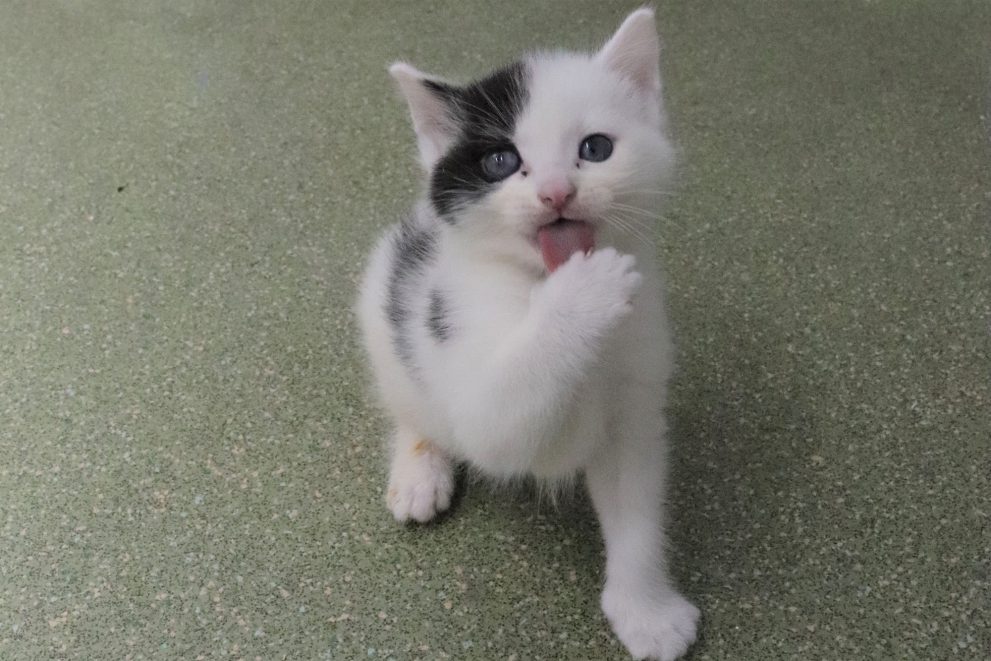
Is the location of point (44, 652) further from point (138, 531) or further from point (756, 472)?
point (756, 472)

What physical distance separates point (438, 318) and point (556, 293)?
0.21 m

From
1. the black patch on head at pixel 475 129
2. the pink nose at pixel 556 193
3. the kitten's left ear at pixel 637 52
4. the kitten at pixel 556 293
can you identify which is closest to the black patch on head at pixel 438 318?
the kitten at pixel 556 293

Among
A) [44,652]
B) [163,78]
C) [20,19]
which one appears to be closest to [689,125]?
[163,78]

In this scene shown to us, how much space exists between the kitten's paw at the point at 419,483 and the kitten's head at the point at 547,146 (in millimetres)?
455

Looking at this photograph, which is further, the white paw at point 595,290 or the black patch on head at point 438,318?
Result: the black patch on head at point 438,318

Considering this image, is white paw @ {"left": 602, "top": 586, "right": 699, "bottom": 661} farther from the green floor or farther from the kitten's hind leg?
the kitten's hind leg

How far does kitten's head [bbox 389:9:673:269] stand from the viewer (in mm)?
864

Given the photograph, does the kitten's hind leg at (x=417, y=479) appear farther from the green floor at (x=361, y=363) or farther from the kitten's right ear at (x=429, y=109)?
the kitten's right ear at (x=429, y=109)

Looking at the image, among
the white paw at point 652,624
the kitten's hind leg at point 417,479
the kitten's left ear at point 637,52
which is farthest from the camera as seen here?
the kitten's hind leg at point 417,479

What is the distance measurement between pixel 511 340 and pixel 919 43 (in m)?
1.67

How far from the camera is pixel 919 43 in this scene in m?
2.00

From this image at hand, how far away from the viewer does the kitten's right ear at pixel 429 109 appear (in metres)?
0.97

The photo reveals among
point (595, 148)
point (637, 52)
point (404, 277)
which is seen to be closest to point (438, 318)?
point (404, 277)

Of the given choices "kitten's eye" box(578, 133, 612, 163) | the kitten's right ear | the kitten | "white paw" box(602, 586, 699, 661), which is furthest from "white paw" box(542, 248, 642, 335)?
"white paw" box(602, 586, 699, 661)
